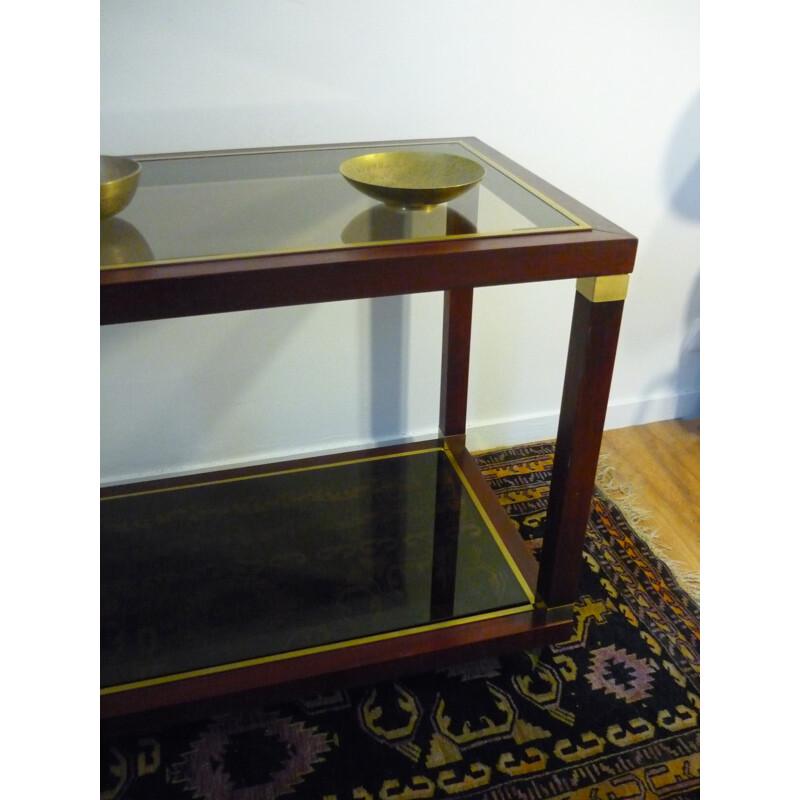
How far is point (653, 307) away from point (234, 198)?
3.57 ft

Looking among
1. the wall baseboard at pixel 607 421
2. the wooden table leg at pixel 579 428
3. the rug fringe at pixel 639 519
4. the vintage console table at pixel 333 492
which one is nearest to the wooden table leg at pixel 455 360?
the vintage console table at pixel 333 492

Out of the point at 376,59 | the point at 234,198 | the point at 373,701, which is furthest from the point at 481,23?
the point at 373,701

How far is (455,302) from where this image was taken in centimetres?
139

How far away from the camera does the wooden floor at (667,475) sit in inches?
58.1

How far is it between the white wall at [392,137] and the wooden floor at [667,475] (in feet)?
0.37

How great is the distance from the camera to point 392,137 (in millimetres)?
1359

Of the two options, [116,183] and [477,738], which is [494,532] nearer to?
[477,738]

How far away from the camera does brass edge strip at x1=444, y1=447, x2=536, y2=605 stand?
1185mm

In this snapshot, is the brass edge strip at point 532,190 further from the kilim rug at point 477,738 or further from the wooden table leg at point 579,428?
the kilim rug at point 477,738

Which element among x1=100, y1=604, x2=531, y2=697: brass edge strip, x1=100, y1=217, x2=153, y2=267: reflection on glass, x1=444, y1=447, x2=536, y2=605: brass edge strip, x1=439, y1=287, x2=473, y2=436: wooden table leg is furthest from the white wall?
x1=100, y1=604, x2=531, y2=697: brass edge strip

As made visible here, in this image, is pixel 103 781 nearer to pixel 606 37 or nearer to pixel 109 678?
pixel 109 678

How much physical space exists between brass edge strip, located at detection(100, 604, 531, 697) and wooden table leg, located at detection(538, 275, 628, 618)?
86 mm

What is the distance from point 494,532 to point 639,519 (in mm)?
406

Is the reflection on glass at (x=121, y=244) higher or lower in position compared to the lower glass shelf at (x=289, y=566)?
higher
